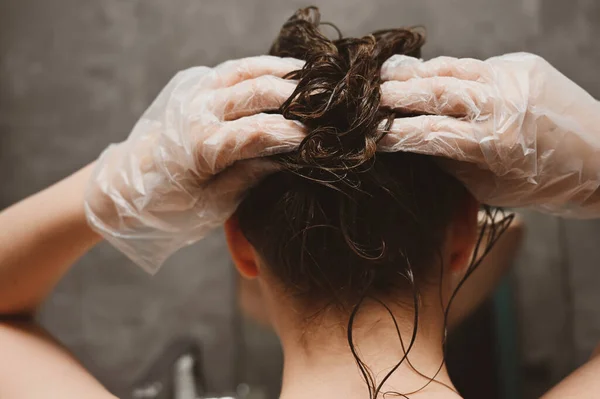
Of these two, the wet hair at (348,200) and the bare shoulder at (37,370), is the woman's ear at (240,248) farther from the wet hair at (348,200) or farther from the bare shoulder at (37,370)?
the bare shoulder at (37,370)

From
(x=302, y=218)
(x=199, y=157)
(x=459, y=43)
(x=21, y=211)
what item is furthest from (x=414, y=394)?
(x=459, y=43)

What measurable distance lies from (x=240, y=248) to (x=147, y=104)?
733 millimetres

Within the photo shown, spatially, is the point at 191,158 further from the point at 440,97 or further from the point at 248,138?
the point at 440,97

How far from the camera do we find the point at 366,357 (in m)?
0.65

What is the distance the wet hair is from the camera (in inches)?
24.0

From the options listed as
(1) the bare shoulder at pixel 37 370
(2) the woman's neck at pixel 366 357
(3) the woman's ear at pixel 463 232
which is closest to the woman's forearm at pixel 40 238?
(1) the bare shoulder at pixel 37 370

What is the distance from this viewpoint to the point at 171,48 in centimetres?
137

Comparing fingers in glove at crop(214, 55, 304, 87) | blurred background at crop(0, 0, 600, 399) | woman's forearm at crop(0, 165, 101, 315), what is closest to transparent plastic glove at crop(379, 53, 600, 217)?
fingers in glove at crop(214, 55, 304, 87)

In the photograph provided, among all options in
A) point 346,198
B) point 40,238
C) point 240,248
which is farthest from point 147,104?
point 346,198

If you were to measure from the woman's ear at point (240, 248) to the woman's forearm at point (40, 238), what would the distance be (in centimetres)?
22

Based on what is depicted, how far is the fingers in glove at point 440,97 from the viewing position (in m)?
0.64

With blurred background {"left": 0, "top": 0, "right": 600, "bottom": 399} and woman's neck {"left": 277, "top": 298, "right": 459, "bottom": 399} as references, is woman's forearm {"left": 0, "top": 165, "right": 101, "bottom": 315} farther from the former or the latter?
blurred background {"left": 0, "top": 0, "right": 600, "bottom": 399}

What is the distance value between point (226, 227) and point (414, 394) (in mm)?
302

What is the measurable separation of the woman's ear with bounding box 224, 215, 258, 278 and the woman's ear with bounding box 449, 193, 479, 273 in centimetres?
24
